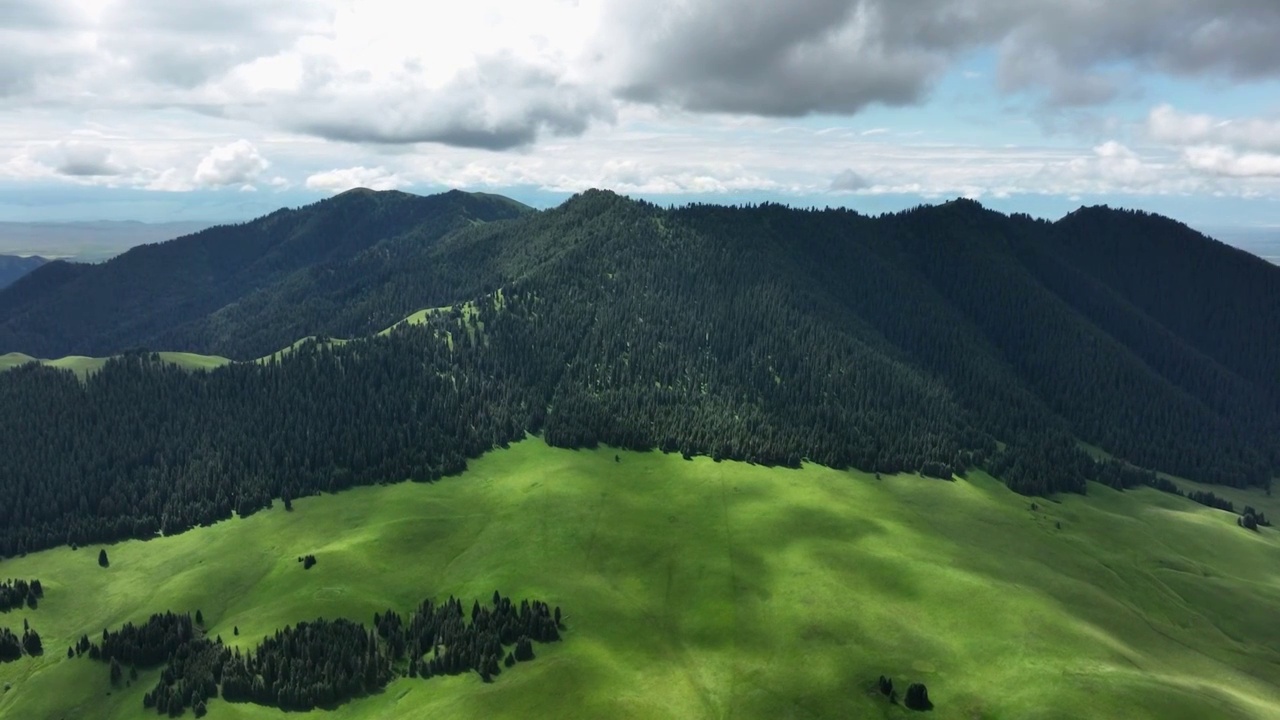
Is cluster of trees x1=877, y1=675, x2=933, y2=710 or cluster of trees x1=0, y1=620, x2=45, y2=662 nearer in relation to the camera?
cluster of trees x1=877, y1=675, x2=933, y2=710

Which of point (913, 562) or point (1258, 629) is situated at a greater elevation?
point (913, 562)

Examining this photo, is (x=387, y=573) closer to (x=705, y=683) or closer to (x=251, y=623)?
(x=251, y=623)

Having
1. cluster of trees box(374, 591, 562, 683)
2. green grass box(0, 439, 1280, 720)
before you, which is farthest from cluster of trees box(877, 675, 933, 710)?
cluster of trees box(374, 591, 562, 683)

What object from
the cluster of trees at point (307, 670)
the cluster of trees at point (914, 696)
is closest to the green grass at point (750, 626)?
the cluster of trees at point (914, 696)

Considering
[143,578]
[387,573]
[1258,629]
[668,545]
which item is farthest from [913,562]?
[143,578]

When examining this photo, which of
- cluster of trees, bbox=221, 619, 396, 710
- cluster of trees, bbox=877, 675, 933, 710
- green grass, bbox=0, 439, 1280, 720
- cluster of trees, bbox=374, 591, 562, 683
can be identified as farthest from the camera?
cluster of trees, bbox=374, 591, 562, 683

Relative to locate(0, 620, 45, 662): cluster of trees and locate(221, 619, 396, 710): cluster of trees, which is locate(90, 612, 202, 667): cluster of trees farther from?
locate(221, 619, 396, 710): cluster of trees
